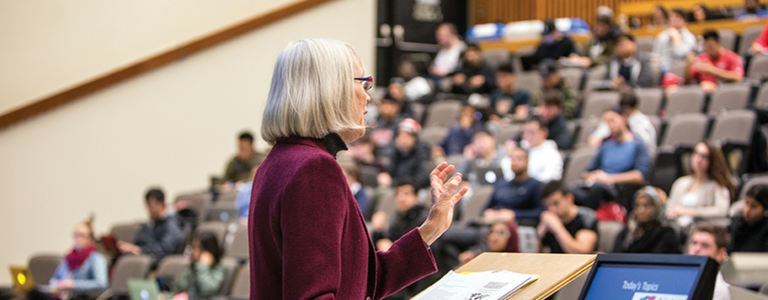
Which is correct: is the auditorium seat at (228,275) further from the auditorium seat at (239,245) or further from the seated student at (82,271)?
the seated student at (82,271)

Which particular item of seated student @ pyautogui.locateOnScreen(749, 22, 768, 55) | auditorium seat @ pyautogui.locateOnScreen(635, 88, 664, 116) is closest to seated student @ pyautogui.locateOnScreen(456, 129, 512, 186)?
auditorium seat @ pyautogui.locateOnScreen(635, 88, 664, 116)

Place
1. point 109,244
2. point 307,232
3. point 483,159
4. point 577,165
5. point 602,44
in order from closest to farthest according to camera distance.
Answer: point 307,232
point 577,165
point 483,159
point 109,244
point 602,44

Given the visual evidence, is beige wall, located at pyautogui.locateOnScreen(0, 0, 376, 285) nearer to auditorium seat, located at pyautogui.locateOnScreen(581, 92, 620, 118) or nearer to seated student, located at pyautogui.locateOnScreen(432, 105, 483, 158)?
seated student, located at pyautogui.locateOnScreen(432, 105, 483, 158)

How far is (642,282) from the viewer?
1.19 meters

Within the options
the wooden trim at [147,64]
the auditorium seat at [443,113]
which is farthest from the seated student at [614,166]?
the wooden trim at [147,64]

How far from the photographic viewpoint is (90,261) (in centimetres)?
519

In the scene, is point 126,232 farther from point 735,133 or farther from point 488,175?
point 735,133

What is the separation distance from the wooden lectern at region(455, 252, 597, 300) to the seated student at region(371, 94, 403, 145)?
5.30m

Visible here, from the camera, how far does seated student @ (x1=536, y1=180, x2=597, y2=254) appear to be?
3.79 meters

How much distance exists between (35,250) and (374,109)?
10.2 ft

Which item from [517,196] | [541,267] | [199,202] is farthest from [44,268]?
[541,267]

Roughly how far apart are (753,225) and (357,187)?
8.05 ft

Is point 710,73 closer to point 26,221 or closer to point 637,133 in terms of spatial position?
point 637,133

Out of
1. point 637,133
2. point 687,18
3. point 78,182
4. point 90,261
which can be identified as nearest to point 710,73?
point 637,133
